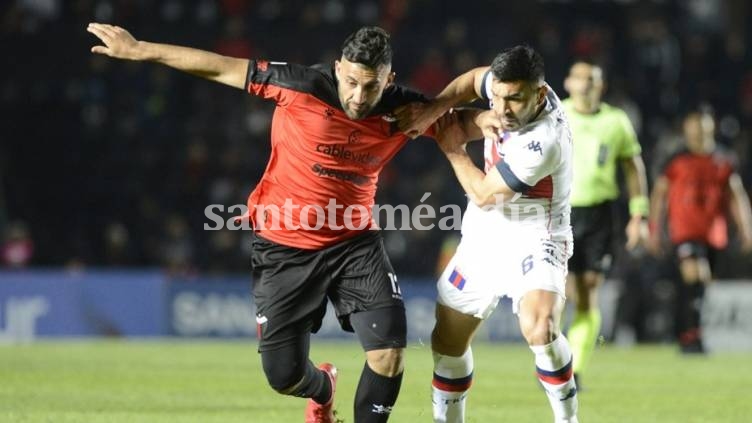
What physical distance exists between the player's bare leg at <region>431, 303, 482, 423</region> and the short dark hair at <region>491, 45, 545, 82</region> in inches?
48.6

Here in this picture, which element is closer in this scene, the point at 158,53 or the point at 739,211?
the point at 158,53

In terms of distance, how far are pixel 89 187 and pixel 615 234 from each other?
33.8 ft

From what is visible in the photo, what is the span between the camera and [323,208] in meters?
6.82

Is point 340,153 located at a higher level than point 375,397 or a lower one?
higher

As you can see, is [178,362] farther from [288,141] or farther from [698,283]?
[288,141]

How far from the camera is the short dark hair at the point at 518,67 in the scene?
6.33 meters

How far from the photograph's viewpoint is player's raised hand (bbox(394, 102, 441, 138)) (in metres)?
6.71

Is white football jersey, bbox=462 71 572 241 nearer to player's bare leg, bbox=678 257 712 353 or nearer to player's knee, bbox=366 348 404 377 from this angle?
player's knee, bbox=366 348 404 377

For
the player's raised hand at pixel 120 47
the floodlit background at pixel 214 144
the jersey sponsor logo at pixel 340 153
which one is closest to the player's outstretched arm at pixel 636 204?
the jersey sponsor logo at pixel 340 153

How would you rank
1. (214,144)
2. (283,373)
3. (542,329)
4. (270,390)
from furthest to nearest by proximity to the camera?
1. (214,144)
2. (270,390)
3. (283,373)
4. (542,329)

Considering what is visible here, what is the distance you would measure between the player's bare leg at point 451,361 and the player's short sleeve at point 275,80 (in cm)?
131

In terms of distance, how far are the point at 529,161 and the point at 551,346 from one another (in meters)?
0.90

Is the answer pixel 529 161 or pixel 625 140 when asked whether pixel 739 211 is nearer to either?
pixel 625 140

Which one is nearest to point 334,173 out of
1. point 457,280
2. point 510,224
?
point 457,280
